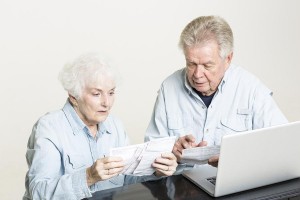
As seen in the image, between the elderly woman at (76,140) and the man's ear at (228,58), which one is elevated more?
the man's ear at (228,58)

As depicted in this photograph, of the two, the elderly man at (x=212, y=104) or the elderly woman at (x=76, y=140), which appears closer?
the elderly woman at (x=76, y=140)

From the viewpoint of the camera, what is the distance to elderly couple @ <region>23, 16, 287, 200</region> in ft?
6.15

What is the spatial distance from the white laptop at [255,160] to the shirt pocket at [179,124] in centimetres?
55

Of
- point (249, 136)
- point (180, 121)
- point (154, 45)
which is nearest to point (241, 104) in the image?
point (180, 121)

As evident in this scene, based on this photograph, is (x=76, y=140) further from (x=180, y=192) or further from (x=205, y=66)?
(x=205, y=66)

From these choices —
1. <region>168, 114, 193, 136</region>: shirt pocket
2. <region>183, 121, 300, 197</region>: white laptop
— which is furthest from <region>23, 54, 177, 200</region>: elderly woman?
<region>168, 114, 193, 136</region>: shirt pocket

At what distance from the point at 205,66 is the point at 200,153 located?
1.82 ft

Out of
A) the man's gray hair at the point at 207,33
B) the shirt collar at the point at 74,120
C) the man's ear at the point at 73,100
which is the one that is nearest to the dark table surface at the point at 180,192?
the shirt collar at the point at 74,120

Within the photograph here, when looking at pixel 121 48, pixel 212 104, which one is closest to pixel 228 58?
pixel 212 104

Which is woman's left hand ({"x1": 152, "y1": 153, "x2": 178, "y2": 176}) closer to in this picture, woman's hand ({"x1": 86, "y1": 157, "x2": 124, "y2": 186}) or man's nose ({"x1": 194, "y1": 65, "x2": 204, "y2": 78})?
woman's hand ({"x1": 86, "y1": 157, "x2": 124, "y2": 186})

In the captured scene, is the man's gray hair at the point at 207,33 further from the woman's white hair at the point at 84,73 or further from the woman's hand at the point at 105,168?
the woman's hand at the point at 105,168

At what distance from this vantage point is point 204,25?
2.31m

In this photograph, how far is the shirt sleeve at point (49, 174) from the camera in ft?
5.94

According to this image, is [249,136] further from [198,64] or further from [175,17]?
[175,17]
